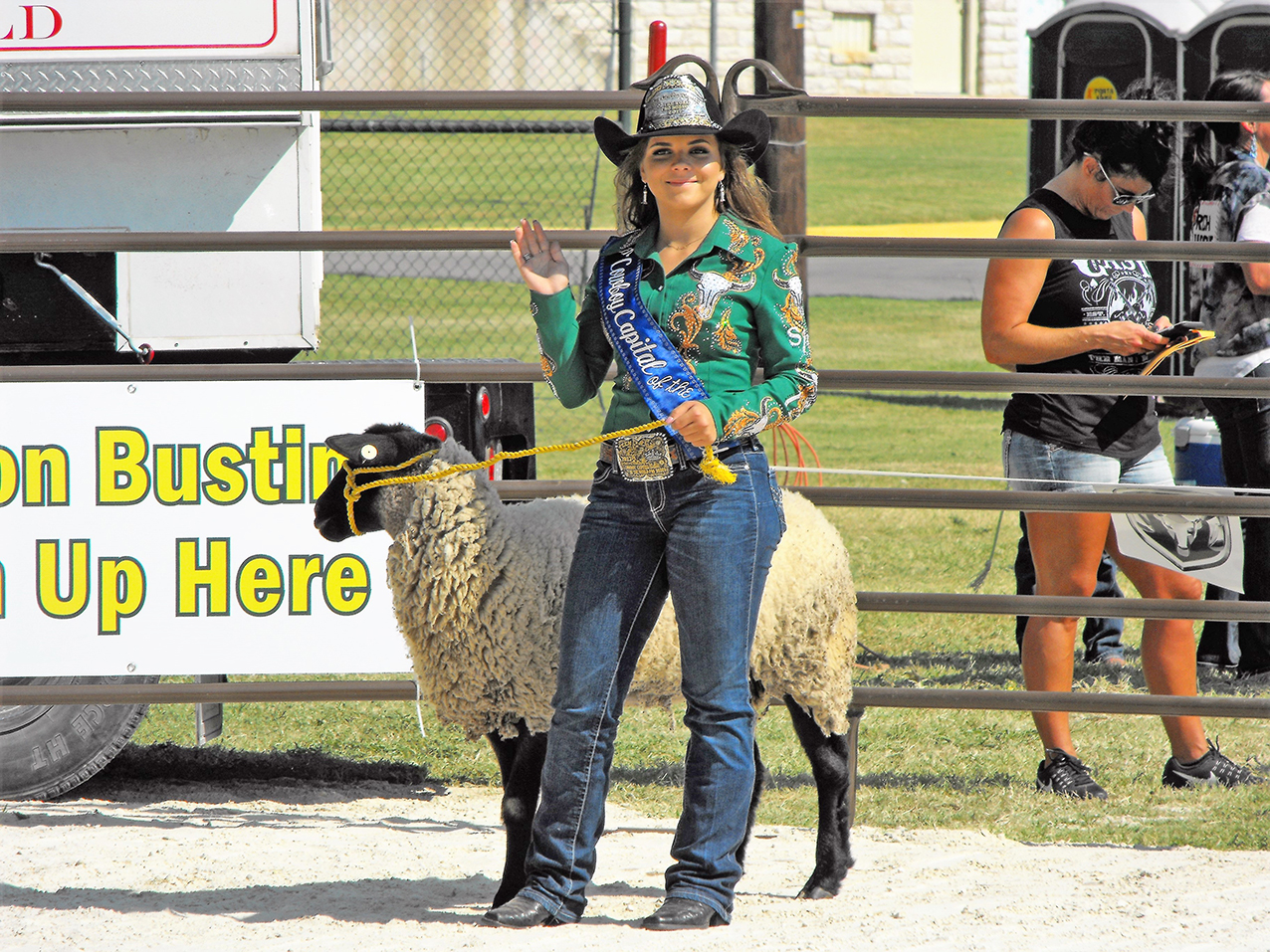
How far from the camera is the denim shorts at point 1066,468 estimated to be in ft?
14.7

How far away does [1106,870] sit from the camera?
390cm

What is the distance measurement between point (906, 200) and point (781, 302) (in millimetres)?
23735

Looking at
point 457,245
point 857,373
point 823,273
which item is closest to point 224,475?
point 457,245

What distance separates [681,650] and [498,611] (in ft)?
1.55

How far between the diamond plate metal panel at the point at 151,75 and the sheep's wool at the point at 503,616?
2.04 meters

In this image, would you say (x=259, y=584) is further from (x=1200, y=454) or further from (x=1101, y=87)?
(x=1101, y=87)

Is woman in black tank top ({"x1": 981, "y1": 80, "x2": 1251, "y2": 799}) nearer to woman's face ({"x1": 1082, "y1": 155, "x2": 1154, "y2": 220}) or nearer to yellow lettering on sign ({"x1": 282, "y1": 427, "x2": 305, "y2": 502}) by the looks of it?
woman's face ({"x1": 1082, "y1": 155, "x2": 1154, "y2": 220})

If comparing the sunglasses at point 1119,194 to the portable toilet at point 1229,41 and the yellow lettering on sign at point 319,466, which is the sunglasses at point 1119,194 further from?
the portable toilet at point 1229,41

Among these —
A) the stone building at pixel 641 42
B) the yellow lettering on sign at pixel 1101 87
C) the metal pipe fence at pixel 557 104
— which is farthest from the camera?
the stone building at pixel 641 42

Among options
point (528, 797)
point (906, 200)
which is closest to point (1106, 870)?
point (528, 797)

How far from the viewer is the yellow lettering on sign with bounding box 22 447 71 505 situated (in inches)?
162

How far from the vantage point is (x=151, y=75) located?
488 centimetres

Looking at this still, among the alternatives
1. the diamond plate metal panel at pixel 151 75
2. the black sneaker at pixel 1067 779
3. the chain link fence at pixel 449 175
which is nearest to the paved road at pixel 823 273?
the chain link fence at pixel 449 175

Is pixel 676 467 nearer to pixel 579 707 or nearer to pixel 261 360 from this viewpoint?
Result: pixel 579 707
